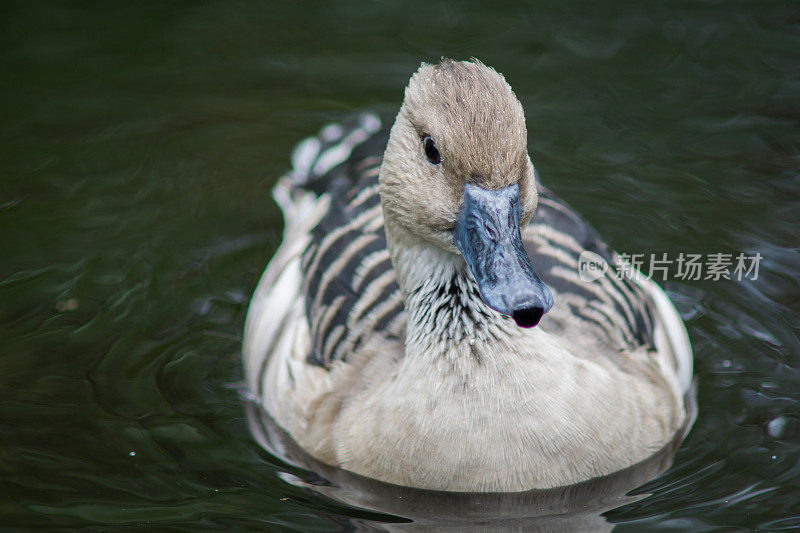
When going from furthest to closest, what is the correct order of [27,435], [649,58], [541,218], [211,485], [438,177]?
[649,58] → [541,218] → [27,435] → [211,485] → [438,177]

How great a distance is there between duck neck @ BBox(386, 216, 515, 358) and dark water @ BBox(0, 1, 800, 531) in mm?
923

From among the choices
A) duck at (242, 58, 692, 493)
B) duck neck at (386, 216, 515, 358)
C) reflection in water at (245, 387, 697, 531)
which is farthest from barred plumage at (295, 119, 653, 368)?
reflection in water at (245, 387, 697, 531)

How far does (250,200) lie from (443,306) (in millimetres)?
3066

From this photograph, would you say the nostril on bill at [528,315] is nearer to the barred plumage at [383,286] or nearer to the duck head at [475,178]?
the duck head at [475,178]

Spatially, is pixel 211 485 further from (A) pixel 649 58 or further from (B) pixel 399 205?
(A) pixel 649 58

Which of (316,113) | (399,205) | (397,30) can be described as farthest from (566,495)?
(397,30)

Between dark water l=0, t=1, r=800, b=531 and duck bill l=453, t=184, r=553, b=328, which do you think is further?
dark water l=0, t=1, r=800, b=531

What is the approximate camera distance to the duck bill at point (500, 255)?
4262mm

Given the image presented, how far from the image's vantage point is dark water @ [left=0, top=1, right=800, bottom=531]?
523 centimetres

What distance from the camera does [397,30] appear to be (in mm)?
9164

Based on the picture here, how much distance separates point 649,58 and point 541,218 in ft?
11.0

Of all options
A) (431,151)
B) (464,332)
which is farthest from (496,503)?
(431,151)

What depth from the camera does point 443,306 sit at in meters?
5.04

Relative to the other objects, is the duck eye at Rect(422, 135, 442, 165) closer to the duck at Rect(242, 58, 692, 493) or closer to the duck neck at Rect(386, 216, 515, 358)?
the duck at Rect(242, 58, 692, 493)
